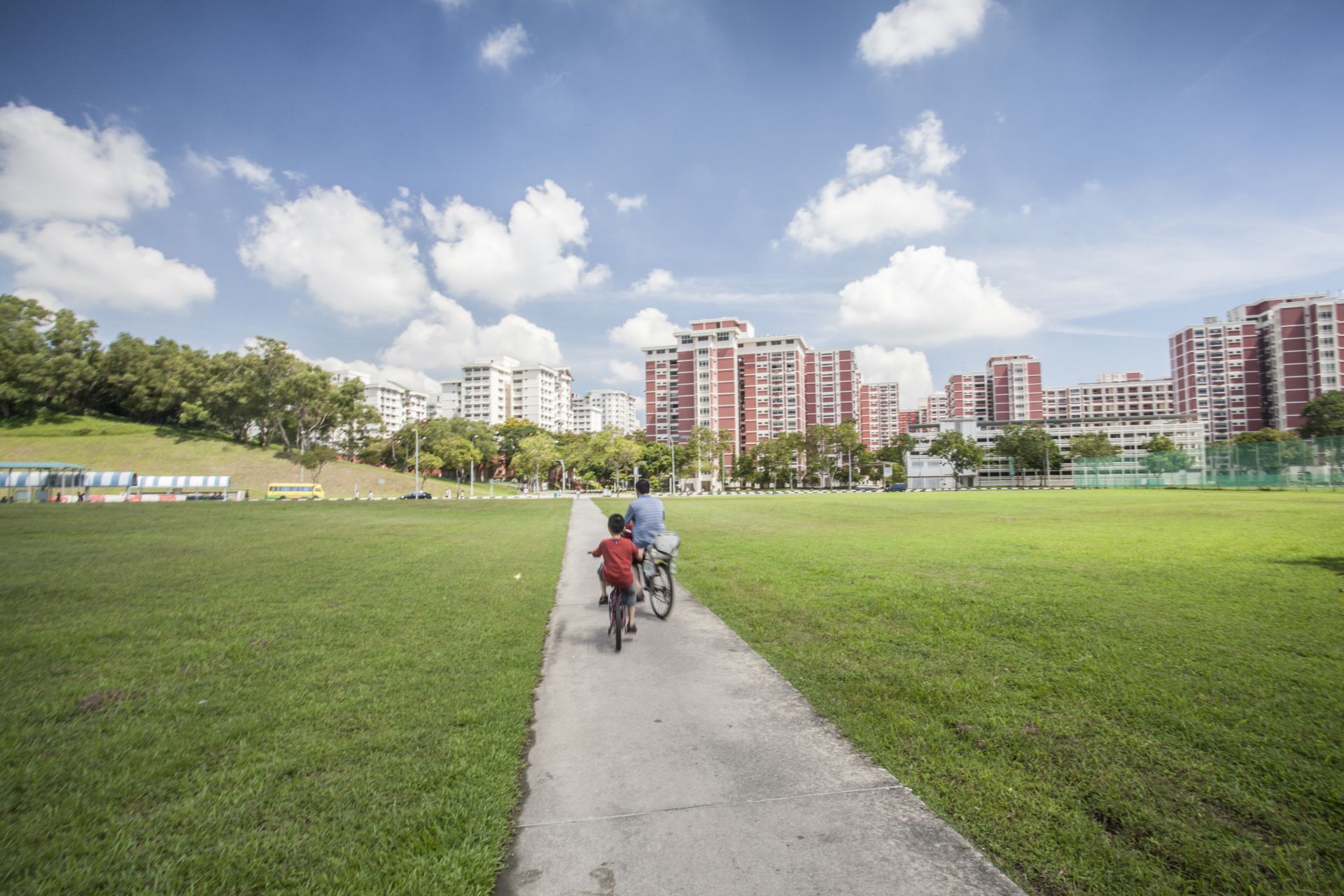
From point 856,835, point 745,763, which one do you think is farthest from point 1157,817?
point 745,763

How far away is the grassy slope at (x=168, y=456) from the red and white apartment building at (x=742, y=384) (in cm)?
5018

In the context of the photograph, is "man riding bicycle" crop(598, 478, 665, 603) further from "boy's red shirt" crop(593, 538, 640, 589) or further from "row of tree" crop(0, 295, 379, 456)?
"row of tree" crop(0, 295, 379, 456)

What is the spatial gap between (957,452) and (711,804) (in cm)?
10885

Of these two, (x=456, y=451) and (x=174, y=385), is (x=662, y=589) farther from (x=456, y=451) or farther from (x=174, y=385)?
→ (x=174, y=385)

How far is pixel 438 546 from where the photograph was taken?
1745 centimetres

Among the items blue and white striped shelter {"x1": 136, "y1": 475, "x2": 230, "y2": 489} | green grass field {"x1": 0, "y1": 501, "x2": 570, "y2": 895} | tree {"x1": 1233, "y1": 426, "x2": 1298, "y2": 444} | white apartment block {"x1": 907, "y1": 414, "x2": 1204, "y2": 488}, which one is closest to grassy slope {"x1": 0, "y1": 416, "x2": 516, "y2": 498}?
blue and white striped shelter {"x1": 136, "y1": 475, "x2": 230, "y2": 489}

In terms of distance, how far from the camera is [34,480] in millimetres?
47750

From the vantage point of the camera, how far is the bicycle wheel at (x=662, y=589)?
27.9 feet

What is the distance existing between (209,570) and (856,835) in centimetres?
1426

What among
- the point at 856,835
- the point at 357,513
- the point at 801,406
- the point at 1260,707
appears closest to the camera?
the point at 856,835

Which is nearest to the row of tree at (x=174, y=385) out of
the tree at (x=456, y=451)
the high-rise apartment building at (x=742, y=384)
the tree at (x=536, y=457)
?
the tree at (x=456, y=451)

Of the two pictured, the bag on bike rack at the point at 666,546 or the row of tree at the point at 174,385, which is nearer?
the bag on bike rack at the point at 666,546

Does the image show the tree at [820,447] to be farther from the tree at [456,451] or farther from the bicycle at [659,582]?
the bicycle at [659,582]

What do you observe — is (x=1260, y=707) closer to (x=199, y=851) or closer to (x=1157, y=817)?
(x=1157, y=817)
